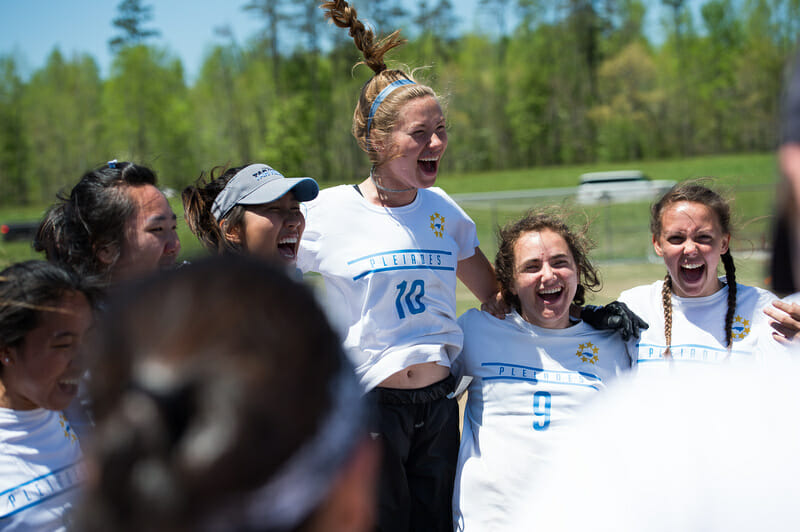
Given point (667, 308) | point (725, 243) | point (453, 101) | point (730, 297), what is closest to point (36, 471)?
point (667, 308)

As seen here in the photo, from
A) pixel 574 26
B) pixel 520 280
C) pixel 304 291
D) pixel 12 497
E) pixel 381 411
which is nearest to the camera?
pixel 304 291

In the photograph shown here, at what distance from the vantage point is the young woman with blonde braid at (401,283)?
2.60 meters

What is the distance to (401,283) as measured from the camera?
105 inches

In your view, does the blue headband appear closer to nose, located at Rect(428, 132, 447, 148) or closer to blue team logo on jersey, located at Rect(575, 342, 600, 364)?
nose, located at Rect(428, 132, 447, 148)

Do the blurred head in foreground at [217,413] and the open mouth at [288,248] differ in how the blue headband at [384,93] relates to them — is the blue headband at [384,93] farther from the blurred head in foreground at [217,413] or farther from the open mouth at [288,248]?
the blurred head in foreground at [217,413]

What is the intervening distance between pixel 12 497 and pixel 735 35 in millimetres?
50244

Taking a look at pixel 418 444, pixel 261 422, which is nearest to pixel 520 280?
pixel 418 444

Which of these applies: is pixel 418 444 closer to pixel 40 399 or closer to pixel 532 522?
pixel 40 399

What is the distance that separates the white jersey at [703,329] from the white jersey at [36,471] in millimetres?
2187

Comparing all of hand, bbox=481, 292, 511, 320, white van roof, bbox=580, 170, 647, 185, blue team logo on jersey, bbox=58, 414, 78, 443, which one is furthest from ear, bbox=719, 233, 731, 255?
white van roof, bbox=580, 170, 647, 185

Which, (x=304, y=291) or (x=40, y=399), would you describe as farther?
(x=40, y=399)

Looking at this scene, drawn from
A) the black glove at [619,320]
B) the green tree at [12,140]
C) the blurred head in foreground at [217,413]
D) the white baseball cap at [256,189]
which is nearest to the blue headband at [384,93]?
the white baseball cap at [256,189]

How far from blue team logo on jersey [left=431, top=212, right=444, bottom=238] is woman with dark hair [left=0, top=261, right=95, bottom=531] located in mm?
1481

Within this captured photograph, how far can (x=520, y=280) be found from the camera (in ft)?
9.39
